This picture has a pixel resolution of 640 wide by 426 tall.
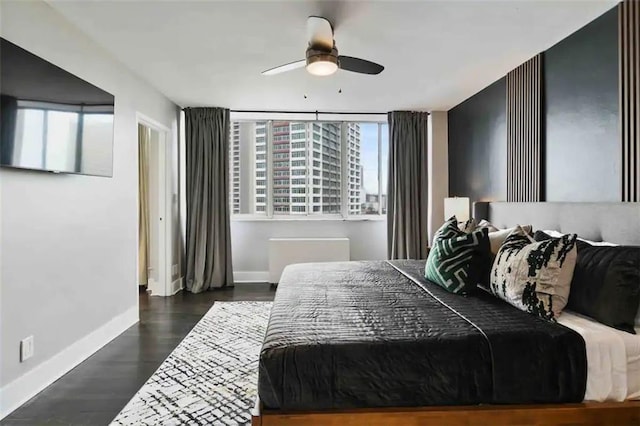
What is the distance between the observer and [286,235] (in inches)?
225

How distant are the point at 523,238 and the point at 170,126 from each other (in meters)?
4.18

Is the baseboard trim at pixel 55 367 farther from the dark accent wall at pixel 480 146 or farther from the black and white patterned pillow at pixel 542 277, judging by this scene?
the dark accent wall at pixel 480 146

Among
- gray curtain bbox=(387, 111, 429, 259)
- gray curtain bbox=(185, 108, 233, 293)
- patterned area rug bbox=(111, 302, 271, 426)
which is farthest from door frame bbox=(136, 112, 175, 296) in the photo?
gray curtain bbox=(387, 111, 429, 259)

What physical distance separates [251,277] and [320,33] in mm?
3941

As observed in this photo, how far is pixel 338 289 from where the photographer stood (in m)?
2.50

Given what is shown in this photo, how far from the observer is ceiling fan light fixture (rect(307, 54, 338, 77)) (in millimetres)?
2385

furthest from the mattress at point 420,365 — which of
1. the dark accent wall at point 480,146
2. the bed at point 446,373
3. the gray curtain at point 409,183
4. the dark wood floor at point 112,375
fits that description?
the gray curtain at point 409,183

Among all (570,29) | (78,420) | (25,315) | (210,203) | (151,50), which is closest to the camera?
(78,420)

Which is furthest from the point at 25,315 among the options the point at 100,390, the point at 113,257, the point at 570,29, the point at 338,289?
the point at 570,29

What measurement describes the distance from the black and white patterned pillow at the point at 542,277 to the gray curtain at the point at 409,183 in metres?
3.14

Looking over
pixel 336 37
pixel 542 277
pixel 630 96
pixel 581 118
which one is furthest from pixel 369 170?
pixel 542 277

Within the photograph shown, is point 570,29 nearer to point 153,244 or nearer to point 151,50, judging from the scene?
point 151,50

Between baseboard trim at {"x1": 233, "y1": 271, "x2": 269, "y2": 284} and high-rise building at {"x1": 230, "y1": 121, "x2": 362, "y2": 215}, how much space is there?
2.97 feet

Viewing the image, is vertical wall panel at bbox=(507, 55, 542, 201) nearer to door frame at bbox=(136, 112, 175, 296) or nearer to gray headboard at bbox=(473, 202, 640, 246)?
gray headboard at bbox=(473, 202, 640, 246)
